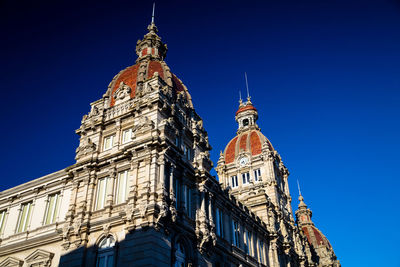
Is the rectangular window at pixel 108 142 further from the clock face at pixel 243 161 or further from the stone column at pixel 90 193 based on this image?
the clock face at pixel 243 161

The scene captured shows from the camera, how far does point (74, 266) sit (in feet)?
93.5

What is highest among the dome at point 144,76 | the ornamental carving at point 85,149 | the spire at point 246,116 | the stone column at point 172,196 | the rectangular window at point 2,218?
the spire at point 246,116

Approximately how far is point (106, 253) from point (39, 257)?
24.8ft

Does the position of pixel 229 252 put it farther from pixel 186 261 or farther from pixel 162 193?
pixel 162 193

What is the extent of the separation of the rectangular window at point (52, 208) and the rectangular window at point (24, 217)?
8.83 feet

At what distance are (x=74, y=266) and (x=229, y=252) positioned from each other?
48.8ft

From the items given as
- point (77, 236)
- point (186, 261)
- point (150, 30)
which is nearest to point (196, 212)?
point (186, 261)

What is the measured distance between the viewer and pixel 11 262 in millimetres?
33250

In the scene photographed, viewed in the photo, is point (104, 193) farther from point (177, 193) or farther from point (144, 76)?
point (144, 76)

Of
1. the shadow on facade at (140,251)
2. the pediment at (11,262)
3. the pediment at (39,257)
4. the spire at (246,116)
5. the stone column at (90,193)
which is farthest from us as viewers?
the spire at (246,116)

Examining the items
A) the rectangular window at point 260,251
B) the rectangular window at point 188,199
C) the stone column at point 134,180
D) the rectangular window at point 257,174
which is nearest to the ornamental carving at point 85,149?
Result: the stone column at point 134,180

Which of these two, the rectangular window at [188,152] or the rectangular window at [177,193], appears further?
the rectangular window at [188,152]

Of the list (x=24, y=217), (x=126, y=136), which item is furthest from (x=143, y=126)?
(x=24, y=217)

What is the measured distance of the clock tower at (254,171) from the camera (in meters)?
58.7
